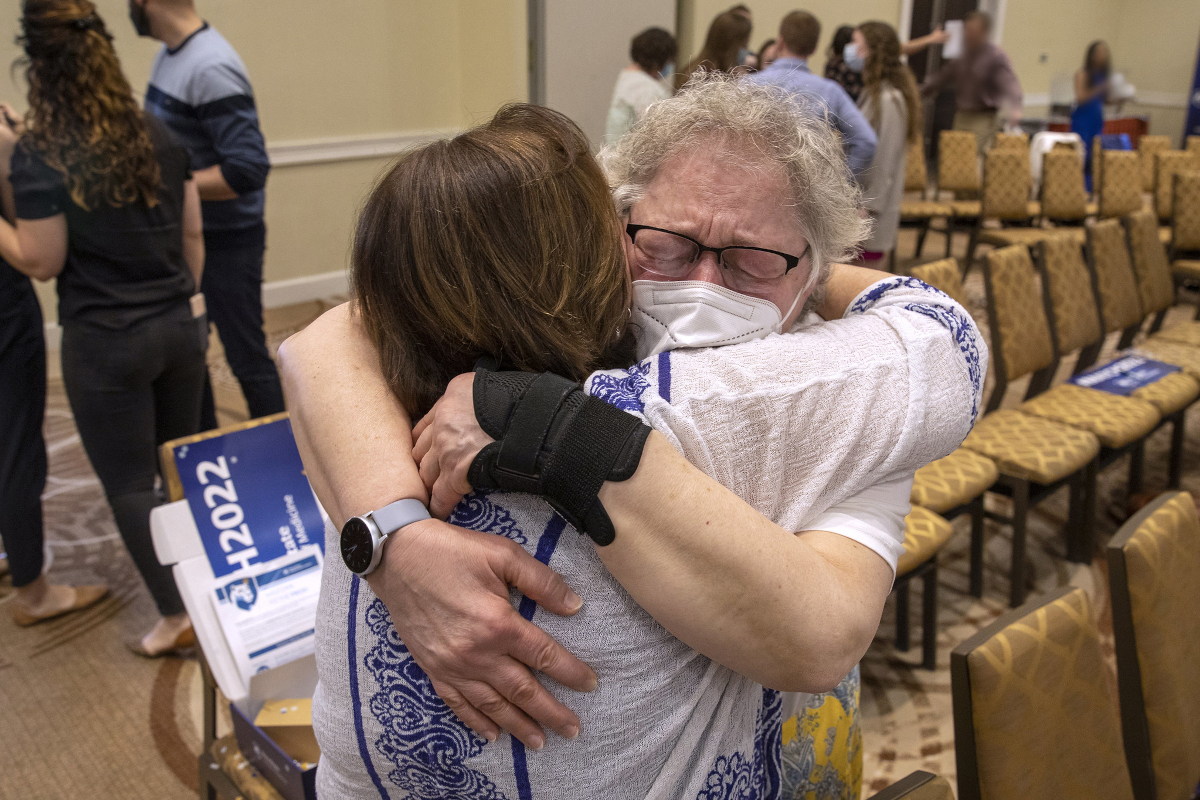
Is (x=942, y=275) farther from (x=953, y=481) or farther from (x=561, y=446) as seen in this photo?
(x=561, y=446)

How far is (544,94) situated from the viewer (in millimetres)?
6156

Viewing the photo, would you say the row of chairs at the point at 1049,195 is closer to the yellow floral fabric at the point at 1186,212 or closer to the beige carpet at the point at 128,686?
the yellow floral fabric at the point at 1186,212

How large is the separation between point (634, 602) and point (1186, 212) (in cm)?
594

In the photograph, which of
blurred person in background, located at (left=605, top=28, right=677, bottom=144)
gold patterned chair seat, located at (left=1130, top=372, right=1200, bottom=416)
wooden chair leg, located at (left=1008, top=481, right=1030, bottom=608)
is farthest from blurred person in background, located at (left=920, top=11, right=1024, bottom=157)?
wooden chair leg, located at (left=1008, top=481, right=1030, bottom=608)

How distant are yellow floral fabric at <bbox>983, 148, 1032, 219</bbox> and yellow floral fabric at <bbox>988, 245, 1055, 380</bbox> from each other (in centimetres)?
339

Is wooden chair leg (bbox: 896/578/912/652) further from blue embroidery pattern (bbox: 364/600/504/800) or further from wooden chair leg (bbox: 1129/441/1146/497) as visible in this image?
blue embroidery pattern (bbox: 364/600/504/800)

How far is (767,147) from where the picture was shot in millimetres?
954

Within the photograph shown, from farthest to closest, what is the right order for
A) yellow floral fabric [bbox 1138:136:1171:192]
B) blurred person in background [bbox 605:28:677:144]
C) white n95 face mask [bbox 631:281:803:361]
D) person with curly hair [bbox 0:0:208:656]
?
yellow floral fabric [bbox 1138:136:1171:192] < blurred person in background [bbox 605:28:677:144] < person with curly hair [bbox 0:0:208:656] < white n95 face mask [bbox 631:281:803:361]

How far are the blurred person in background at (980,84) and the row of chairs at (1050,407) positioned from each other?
388cm

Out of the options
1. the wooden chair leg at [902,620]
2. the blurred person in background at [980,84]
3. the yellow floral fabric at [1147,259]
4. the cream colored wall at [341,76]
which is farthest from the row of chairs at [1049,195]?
→ the wooden chair leg at [902,620]

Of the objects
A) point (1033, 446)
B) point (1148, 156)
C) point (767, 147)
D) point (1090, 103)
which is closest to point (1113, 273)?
point (1033, 446)

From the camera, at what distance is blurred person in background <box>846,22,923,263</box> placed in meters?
4.32

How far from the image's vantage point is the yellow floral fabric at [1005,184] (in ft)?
20.5

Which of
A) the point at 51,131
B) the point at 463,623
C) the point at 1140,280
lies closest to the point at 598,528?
the point at 463,623
